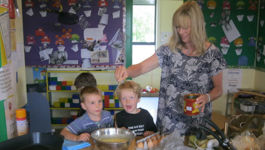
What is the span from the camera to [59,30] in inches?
156

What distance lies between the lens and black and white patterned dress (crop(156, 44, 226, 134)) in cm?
175

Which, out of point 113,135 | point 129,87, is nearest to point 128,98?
point 129,87

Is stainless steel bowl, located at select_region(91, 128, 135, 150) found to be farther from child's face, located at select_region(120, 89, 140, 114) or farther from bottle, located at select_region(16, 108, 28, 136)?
bottle, located at select_region(16, 108, 28, 136)

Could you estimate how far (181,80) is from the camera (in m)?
1.80

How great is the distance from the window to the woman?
466 cm

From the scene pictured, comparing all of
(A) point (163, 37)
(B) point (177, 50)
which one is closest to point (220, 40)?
(A) point (163, 37)

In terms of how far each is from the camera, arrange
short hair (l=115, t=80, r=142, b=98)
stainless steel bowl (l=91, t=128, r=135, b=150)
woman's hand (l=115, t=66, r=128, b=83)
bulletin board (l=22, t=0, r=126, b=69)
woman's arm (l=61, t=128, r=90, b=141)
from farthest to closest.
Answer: bulletin board (l=22, t=0, r=126, b=69)
short hair (l=115, t=80, r=142, b=98)
woman's hand (l=115, t=66, r=128, b=83)
woman's arm (l=61, t=128, r=90, b=141)
stainless steel bowl (l=91, t=128, r=135, b=150)

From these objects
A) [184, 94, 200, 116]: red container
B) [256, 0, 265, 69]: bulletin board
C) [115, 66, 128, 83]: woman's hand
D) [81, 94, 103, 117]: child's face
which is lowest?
[81, 94, 103, 117]: child's face

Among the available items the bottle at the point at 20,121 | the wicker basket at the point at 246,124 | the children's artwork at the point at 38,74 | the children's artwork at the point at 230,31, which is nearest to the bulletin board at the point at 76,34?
the children's artwork at the point at 38,74

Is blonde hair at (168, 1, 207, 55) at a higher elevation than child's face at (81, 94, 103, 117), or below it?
higher

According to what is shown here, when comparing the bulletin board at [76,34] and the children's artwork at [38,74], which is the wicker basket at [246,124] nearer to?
the bulletin board at [76,34]

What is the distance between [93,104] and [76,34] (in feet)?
8.02

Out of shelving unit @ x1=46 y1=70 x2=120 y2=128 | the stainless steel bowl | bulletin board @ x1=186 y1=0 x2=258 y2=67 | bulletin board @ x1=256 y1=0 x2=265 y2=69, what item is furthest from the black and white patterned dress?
bulletin board @ x1=256 y1=0 x2=265 y2=69

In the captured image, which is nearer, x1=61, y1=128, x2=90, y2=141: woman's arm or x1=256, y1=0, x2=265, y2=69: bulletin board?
x1=61, y1=128, x2=90, y2=141: woman's arm
